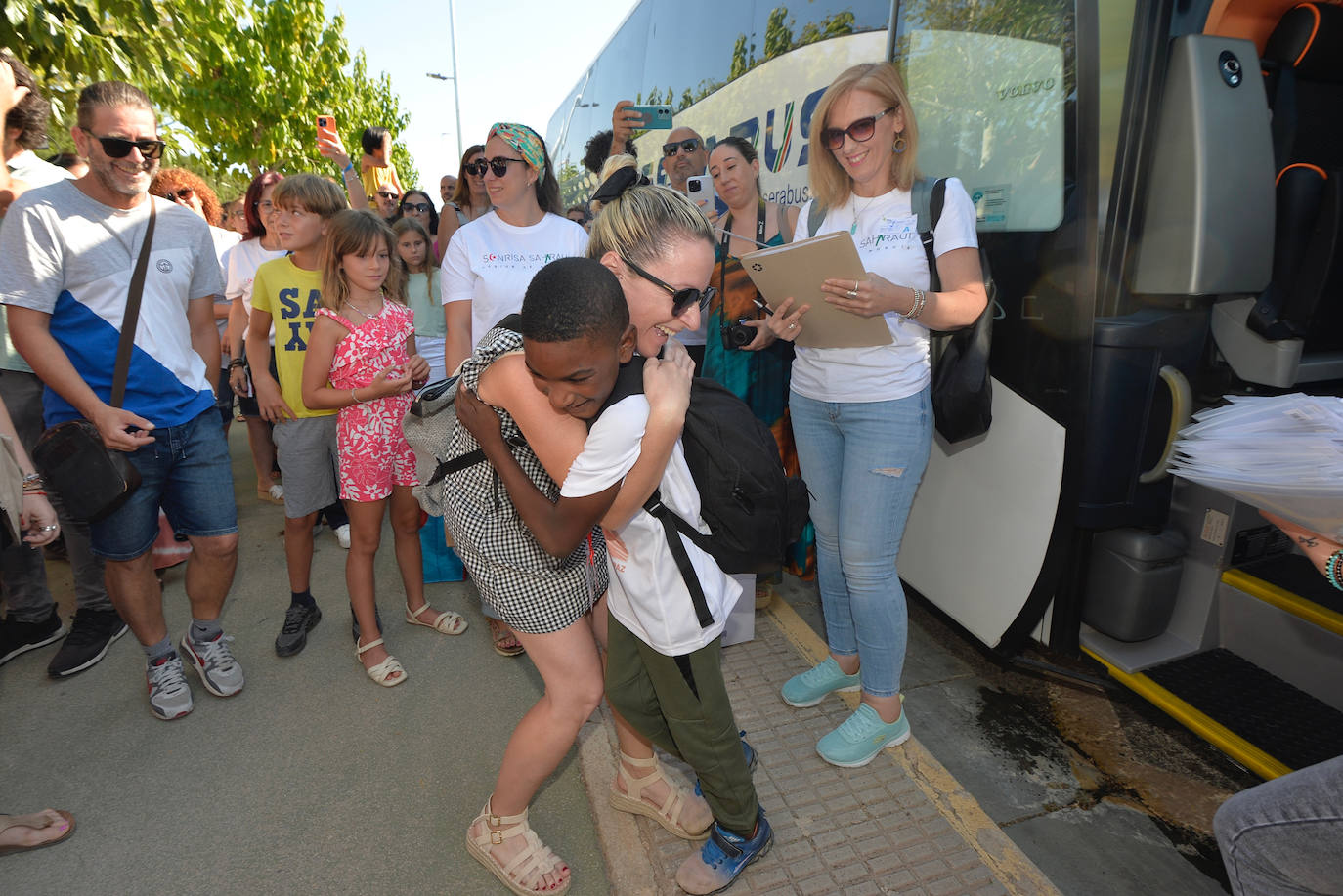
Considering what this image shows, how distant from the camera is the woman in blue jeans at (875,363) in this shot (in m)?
2.16

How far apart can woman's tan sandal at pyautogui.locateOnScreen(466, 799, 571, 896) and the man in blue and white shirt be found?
5.27 feet

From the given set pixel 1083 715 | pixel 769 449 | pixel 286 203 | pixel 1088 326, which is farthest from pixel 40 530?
pixel 1083 715

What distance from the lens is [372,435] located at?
9.64ft

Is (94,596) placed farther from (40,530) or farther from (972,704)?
(972,704)

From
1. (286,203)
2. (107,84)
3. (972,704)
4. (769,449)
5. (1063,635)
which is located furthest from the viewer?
(286,203)

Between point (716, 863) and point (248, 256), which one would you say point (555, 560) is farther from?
point (248, 256)

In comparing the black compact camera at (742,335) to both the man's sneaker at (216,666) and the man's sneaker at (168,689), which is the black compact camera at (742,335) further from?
the man's sneaker at (168,689)

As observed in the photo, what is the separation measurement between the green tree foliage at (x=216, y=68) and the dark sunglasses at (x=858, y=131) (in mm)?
3183

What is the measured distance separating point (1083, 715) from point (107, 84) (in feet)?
13.8

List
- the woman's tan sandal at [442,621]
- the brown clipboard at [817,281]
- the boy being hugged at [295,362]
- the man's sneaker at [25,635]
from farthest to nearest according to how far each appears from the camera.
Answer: the woman's tan sandal at [442,621] < the man's sneaker at [25,635] < the boy being hugged at [295,362] < the brown clipboard at [817,281]

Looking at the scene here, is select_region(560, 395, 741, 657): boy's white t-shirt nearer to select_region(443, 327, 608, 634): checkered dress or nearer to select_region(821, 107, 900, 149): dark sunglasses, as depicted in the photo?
select_region(443, 327, 608, 634): checkered dress

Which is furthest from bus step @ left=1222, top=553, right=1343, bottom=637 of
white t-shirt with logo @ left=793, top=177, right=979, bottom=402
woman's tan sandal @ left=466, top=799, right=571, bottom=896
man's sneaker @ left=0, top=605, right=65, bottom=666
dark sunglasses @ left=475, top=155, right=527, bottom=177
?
man's sneaker @ left=0, top=605, right=65, bottom=666

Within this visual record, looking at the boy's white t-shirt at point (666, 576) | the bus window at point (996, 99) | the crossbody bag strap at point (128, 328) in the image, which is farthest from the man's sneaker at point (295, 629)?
the bus window at point (996, 99)

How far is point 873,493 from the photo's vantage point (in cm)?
231
